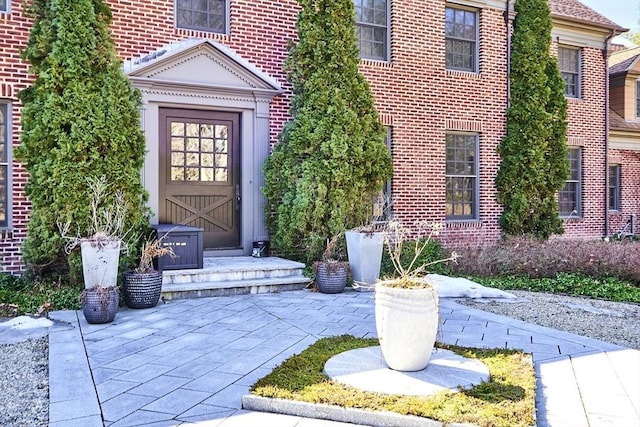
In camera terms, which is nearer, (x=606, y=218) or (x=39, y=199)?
(x=39, y=199)

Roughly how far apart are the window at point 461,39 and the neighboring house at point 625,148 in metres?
4.94

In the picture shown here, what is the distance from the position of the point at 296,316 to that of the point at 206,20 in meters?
5.15

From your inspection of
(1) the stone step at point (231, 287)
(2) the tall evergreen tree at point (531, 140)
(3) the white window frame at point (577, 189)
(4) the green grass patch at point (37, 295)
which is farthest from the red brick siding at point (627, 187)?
(4) the green grass patch at point (37, 295)

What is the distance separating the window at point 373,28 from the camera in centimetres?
968

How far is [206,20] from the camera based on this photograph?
829 cm

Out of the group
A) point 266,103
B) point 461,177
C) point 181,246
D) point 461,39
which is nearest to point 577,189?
point 461,177

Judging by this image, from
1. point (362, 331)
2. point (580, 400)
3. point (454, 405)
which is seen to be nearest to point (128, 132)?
point (362, 331)

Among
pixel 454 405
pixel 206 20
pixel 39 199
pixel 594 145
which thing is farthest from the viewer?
pixel 594 145

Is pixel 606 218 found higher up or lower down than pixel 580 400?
higher up

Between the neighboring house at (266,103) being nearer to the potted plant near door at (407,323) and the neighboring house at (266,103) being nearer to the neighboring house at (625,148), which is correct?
the neighboring house at (625,148)

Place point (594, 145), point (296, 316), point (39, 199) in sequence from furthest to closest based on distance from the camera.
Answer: point (594, 145)
point (39, 199)
point (296, 316)

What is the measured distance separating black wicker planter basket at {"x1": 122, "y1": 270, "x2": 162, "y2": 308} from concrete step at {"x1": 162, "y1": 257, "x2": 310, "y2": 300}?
44 centimetres

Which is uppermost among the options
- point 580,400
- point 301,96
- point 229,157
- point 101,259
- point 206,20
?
point 206,20

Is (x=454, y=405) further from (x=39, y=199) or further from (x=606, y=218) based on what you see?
(x=606, y=218)
